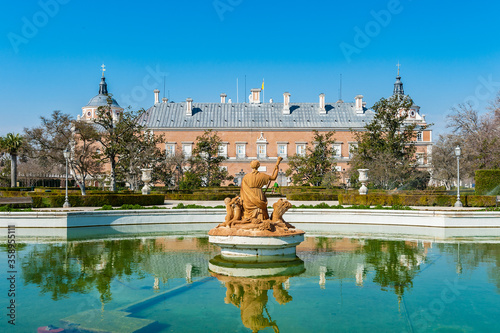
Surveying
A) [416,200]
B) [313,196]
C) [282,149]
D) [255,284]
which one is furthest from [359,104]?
[255,284]

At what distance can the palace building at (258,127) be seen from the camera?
53.9 m

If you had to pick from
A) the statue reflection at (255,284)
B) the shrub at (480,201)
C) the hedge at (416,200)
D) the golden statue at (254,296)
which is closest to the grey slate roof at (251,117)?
the hedge at (416,200)

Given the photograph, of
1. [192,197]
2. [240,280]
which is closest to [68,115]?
[192,197]

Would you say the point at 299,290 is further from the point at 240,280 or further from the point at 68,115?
the point at 68,115

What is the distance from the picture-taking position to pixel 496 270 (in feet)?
28.8

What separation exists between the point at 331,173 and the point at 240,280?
105 ft

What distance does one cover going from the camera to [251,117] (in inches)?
2181

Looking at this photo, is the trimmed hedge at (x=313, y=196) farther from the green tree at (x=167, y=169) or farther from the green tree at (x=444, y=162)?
the green tree at (x=444, y=162)

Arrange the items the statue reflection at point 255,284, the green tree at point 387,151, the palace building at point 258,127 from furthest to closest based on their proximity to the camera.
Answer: the palace building at point 258,127 → the green tree at point 387,151 → the statue reflection at point 255,284

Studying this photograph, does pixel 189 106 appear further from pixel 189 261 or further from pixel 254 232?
pixel 254 232

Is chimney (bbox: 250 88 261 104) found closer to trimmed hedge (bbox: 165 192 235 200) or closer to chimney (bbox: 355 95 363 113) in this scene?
chimney (bbox: 355 95 363 113)

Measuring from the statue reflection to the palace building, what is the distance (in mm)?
43762

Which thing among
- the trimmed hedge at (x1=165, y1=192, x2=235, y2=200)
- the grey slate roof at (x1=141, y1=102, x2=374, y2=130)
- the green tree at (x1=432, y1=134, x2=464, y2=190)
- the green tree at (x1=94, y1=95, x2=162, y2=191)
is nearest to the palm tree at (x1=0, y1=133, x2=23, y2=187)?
the green tree at (x1=94, y1=95, x2=162, y2=191)

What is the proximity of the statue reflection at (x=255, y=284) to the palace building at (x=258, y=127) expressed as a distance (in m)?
43.8
